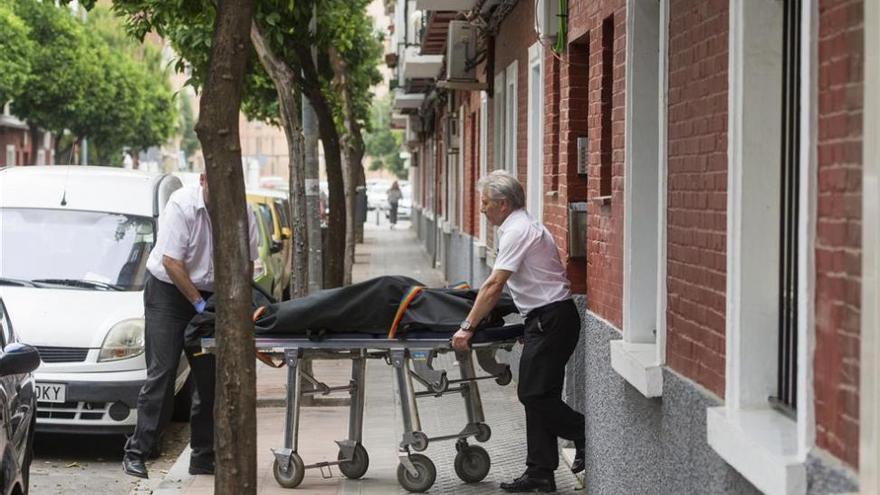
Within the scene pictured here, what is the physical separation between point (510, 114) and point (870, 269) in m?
12.3

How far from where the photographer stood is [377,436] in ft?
37.6

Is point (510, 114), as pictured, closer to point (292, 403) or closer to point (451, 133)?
point (292, 403)

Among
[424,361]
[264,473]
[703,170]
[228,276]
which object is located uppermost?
[703,170]

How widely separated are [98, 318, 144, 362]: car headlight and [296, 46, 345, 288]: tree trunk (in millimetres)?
4746

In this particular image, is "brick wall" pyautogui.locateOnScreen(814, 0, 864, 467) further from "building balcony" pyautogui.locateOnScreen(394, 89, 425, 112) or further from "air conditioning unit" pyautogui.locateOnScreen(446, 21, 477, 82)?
"building balcony" pyautogui.locateOnScreen(394, 89, 425, 112)

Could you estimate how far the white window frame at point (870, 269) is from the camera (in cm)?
355

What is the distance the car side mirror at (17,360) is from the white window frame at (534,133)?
239 inches

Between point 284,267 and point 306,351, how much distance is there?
12.8 metres

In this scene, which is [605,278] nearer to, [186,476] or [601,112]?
[601,112]

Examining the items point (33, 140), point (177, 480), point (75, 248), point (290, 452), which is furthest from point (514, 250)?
point (33, 140)

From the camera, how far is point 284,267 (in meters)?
21.7

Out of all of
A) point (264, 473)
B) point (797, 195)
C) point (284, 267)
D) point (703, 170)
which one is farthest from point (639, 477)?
point (284, 267)

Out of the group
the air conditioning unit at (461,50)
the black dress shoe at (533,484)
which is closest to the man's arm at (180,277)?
the black dress shoe at (533,484)

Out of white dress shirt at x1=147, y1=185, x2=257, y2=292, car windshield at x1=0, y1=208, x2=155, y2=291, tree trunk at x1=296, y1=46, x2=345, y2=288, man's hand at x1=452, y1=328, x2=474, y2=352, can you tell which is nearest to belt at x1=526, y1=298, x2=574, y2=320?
man's hand at x1=452, y1=328, x2=474, y2=352
